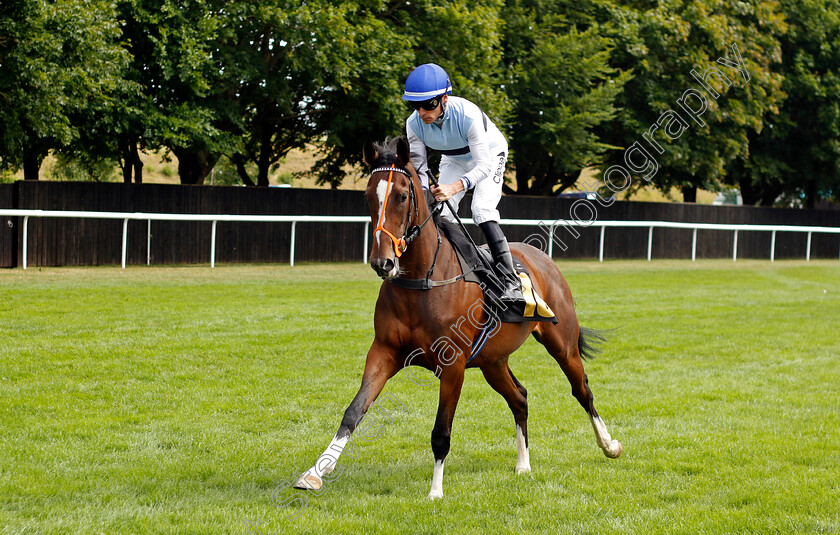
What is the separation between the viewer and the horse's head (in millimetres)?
4355

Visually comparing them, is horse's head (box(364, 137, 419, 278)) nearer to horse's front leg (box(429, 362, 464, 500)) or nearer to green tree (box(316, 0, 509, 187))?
horse's front leg (box(429, 362, 464, 500))

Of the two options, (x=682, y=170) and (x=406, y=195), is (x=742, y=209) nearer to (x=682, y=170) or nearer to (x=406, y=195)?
(x=682, y=170)

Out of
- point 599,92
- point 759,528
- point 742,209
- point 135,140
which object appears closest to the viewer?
point 759,528

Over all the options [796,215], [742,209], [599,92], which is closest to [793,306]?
[599,92]

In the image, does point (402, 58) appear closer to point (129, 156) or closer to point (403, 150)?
point (129, 156)

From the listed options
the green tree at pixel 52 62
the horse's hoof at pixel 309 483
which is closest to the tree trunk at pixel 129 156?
the green tree at pixel 52 62

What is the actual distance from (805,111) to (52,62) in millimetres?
26143

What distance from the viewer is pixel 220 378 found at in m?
8.02

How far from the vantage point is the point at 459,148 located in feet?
17.6

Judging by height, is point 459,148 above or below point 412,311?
above

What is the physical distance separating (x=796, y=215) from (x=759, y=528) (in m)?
30.9

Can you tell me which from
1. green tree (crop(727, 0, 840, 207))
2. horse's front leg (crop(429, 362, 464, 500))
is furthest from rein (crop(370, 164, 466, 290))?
green tree (crop(727, 0, 840, 207))

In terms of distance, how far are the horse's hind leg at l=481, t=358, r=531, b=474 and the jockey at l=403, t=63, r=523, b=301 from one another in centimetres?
52

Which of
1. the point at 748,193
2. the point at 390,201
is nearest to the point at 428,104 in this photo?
the point at 390,201
